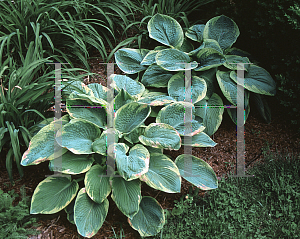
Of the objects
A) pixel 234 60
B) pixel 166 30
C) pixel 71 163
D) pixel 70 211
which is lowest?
pixel 70 211

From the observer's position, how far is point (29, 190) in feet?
6.95

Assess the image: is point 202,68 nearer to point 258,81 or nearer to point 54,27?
point 258,81

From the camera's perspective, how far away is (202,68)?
257 cm

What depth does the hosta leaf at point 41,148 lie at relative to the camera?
1.92 m

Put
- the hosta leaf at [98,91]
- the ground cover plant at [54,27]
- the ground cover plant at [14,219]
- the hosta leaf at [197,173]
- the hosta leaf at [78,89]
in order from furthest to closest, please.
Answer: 1. the ground cover plant at [54,27]
2. the hosta leaf at [98,91]
3. the hosta leaf at [78,89]
4. the hosta leaf at [197,173]
5. the ground cover plant at [14,219]

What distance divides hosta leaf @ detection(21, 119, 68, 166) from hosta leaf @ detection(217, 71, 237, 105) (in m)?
1.43

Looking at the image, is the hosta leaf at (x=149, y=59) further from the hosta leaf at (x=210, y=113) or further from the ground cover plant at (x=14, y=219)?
the ground cover plant at (x=14, y=219)

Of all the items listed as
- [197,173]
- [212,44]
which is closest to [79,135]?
[197,173]

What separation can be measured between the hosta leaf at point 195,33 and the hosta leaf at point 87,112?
4.06ft

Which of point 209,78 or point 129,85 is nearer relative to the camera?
point 129,85

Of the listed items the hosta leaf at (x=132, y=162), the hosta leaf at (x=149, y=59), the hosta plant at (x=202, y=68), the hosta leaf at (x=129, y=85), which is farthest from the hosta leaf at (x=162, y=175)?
the hosta leaf at (x=149, y=59)

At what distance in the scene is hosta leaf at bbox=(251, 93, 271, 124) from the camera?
8.93 ft

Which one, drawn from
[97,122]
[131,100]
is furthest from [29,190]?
[131,100]

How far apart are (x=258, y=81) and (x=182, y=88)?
0.71m
